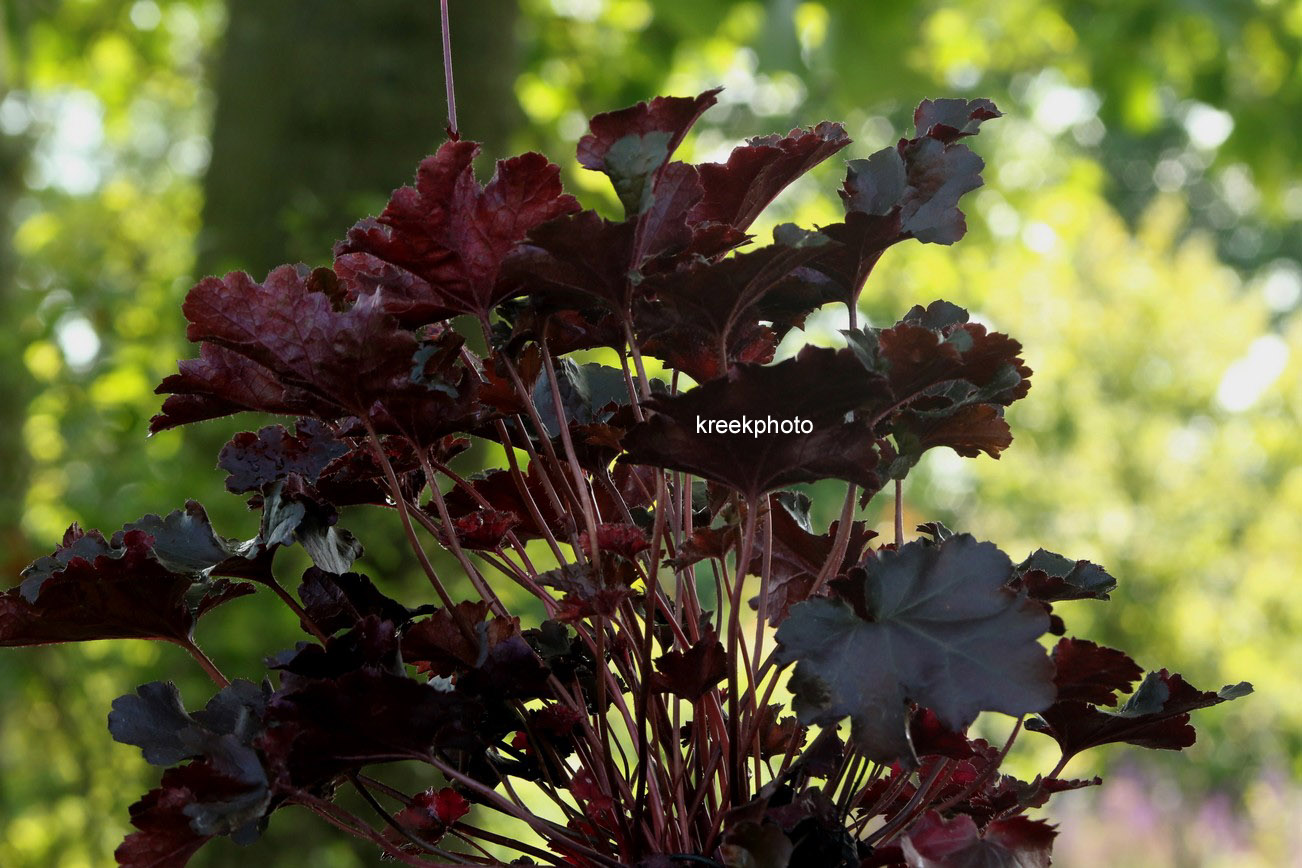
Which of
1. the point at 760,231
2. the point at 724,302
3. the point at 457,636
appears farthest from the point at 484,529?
the point at 760,231

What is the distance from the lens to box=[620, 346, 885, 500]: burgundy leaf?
43 cm

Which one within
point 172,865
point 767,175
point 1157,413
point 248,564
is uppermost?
point 1157,413

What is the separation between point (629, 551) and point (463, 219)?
0.15 metres

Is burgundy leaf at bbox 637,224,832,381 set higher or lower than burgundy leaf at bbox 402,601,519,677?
higher

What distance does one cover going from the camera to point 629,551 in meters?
0.49

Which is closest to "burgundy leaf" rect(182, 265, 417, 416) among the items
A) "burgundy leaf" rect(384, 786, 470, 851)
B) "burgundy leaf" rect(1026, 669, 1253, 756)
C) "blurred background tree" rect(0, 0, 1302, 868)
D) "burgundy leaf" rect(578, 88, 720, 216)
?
"burgundy leaf" rect(578, 88, 720, 216)

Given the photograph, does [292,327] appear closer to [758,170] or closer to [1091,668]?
[758,170]

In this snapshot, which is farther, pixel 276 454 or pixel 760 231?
pixel 760 231

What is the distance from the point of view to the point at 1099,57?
2729 millimetres

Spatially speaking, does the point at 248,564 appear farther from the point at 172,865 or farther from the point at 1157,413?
the point at 1157,413

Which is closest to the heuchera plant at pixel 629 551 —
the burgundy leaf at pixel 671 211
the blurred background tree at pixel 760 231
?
the burgundy leaf at pixel 671 211

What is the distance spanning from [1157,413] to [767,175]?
19.0 ft

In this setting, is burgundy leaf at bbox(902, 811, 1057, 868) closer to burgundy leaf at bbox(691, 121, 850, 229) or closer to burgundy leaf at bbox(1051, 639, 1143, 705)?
burgundy leaf at bbox(1051, 639, 1143, 705)

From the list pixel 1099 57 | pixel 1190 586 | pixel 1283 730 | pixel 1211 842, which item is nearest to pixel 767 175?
pixel 1099 57
